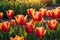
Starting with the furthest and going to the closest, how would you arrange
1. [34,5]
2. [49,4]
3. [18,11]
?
1. [49,4]
2. [34,5]
3. [18,11]

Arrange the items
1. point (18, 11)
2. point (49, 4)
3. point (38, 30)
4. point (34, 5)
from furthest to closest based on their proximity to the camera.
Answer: point (49, 4) < point (34, 5) < point (18, 11) < point (38, 30)

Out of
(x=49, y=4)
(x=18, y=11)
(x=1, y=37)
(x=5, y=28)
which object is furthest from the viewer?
(x=49, y=4)

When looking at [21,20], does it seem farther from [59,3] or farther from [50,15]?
[59,3]

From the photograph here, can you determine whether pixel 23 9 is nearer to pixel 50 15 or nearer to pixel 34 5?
pixel 34 5

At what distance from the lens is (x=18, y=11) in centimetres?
877

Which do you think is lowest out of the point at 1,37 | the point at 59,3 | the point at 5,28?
the point at 59,3

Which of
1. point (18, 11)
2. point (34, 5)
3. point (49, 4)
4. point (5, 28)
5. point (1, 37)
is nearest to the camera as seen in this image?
point (5, 28)

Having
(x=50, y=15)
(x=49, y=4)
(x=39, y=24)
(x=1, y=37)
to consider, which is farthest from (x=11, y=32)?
(x=49, y=4)

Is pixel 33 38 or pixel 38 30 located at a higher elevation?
pixel 38 30

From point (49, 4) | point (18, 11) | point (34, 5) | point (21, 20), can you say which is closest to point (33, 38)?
point (21, 20)

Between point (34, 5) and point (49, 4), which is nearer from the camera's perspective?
point (34, 5)

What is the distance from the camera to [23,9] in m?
8.80

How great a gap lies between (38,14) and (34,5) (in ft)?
18.4

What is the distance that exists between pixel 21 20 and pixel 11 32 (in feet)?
1.99
